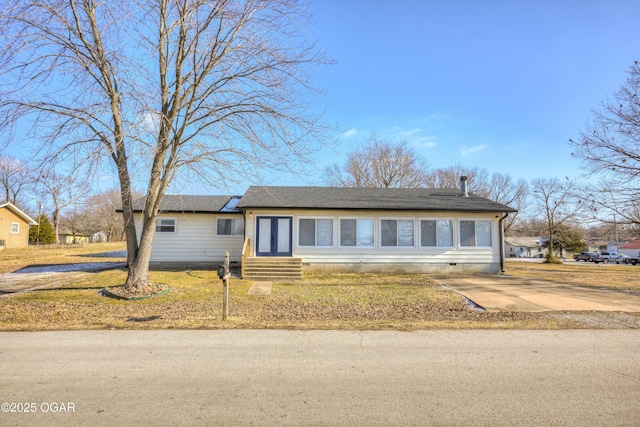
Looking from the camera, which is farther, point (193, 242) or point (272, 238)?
point (193, 242)

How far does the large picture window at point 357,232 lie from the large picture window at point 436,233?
253 cm

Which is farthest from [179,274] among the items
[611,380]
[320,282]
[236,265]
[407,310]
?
[611,380]

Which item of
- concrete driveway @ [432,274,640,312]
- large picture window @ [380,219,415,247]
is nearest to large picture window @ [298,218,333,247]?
large picture window @ [380,219,415,247]

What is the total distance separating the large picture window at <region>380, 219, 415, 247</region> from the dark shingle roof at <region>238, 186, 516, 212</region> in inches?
33.0

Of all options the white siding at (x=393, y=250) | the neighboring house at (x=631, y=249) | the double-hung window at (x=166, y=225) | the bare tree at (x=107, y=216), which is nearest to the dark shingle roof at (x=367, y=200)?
the white siding at (x=393, y=250)

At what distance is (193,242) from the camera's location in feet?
59.2

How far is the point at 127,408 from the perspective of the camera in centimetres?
335

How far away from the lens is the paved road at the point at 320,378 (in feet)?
10.6

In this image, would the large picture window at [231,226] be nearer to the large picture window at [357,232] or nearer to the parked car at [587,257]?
the large picture window at [357,232]

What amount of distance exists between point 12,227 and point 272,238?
3182 cm

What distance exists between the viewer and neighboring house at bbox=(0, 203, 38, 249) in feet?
103

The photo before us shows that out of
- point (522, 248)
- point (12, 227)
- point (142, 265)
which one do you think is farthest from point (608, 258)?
point (12, 227)

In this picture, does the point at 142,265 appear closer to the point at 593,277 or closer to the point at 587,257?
the point at 593,277

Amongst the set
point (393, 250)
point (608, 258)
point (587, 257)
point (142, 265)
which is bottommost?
point (608, 258)
